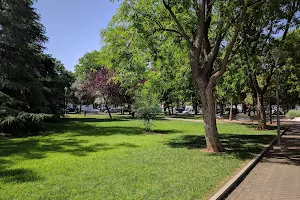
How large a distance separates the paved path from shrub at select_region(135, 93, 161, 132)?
7873 millimetres

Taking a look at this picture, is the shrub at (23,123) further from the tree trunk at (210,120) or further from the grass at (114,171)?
the tree trunk at (210,120)

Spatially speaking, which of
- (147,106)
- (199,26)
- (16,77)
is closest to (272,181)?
(199,26)

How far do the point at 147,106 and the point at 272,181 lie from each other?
10.4 metres

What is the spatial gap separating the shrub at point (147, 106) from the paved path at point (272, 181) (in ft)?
25.8

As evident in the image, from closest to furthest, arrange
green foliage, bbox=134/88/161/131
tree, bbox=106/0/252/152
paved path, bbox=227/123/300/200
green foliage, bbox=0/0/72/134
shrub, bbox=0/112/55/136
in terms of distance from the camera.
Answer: paved path, bbox=227/123/300/200, tree, bbox=106/0/252/152, shrub, bbox=0/112/55/136, green foliage, bbox=0/0/72/134, green foliage, bbox=134/88/161/131

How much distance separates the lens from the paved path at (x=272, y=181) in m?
5.37

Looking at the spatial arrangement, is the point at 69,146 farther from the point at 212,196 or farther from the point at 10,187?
the point at 212,196

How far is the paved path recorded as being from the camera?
5.37m

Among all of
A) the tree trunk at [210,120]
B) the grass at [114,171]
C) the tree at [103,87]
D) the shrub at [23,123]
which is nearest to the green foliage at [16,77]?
the shrub at [23,123]

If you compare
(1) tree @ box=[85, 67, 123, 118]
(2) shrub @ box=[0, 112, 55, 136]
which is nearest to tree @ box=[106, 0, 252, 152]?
(2) shrub @ box=[0, 112, 55, 136]

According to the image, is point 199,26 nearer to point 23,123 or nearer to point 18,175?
point 18,175

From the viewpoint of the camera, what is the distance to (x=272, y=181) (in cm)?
643

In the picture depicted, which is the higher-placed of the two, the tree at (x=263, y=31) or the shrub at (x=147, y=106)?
the tree at (x=263, y=31)

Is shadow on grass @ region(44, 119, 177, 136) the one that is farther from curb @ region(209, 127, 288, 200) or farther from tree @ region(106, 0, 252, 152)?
curb @ region(209, 127, 288, 200)
